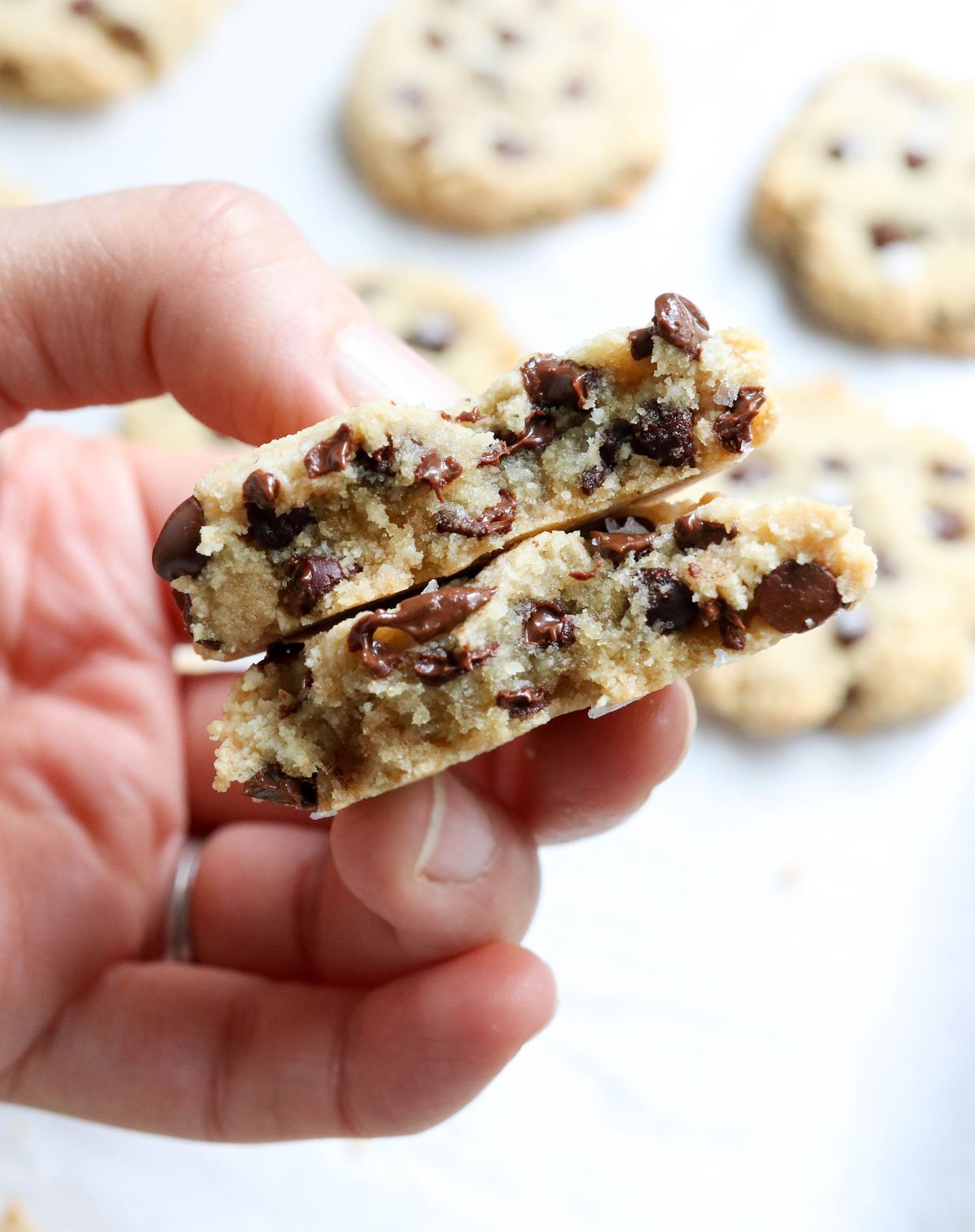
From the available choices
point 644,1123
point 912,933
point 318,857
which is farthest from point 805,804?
point 318,857

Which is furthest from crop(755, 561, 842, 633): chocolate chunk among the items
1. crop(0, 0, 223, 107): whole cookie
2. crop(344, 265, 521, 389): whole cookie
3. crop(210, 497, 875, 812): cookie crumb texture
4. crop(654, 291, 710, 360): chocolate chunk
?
crop(0, 0, 223, 107): whole cookie

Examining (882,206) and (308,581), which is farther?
(882,206)

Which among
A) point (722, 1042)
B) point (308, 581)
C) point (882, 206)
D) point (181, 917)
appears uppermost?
point (308, 581)

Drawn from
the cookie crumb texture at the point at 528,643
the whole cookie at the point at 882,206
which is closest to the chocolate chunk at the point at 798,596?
the cookie crumb texture at the point at 528,643

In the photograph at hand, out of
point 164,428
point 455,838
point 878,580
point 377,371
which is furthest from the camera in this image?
point 164,428

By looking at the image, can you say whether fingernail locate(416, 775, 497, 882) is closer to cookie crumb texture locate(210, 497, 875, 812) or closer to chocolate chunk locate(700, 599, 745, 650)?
cookie crumb texture locate(210, 497, 875, 812)

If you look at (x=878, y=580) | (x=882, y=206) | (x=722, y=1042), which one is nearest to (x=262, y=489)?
(x=722, y=1042)

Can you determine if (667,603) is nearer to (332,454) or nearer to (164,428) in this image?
(332,454)
